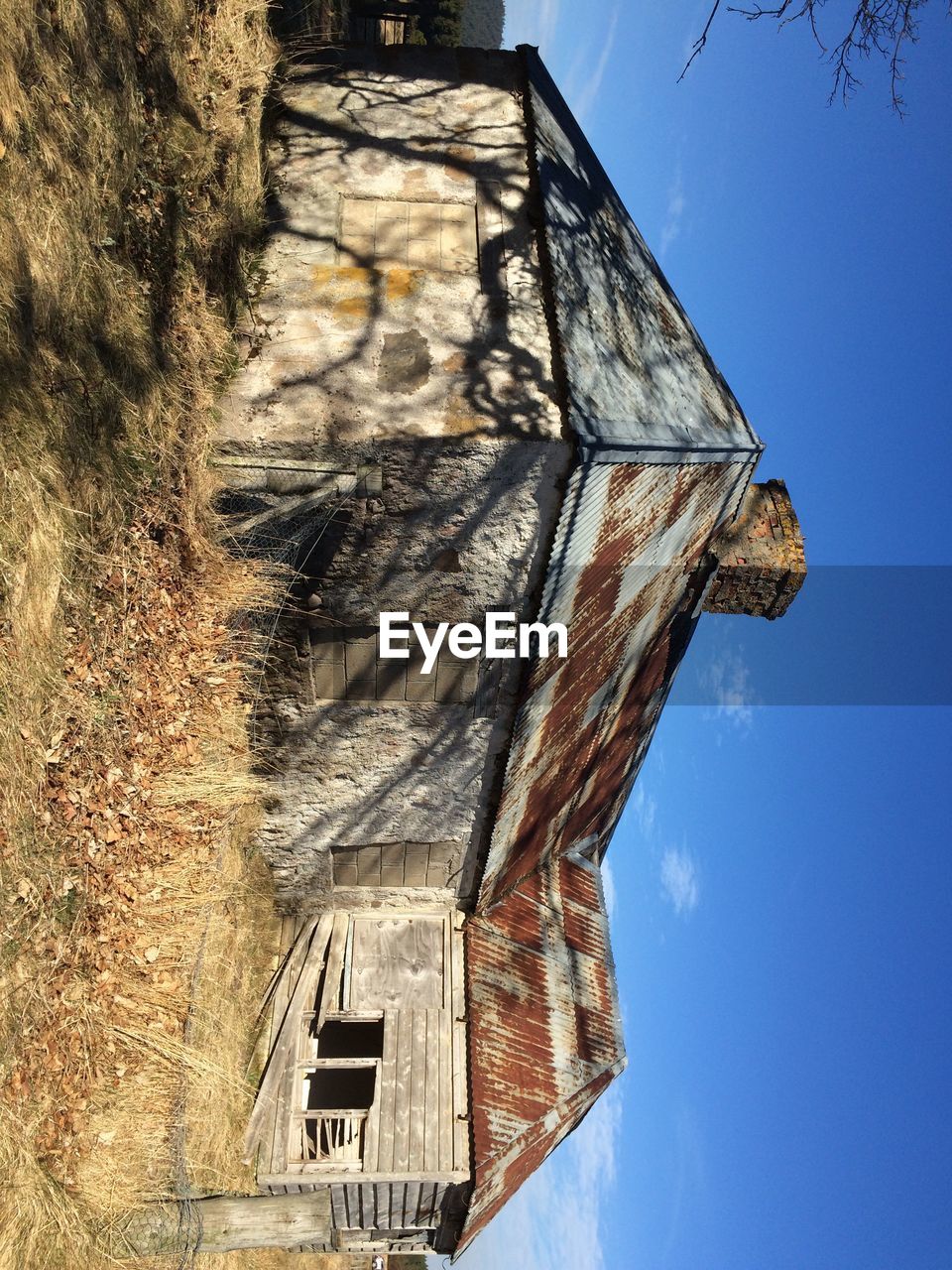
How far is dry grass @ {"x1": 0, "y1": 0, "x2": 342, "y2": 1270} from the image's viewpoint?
4.25 metres

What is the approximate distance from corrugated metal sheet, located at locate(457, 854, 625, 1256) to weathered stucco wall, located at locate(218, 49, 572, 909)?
193cm

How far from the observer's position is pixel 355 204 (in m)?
6.79

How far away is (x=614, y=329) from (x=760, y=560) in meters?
3.51

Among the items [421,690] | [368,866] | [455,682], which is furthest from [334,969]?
[455,682]

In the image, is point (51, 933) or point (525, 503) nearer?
point (51, 933)

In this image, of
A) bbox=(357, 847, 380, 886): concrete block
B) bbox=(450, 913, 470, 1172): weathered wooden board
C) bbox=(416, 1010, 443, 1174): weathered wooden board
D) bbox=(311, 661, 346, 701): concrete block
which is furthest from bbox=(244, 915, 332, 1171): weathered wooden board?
bbox=(311, 661, 346, 701): concrete block

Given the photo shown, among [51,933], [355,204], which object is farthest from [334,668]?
[355,204]

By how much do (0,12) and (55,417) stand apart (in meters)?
1.89

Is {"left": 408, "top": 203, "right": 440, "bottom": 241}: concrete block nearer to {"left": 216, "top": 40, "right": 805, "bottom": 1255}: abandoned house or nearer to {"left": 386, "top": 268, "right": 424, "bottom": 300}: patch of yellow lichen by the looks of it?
{"left": 216, "top": 40, "right": 805, "bottom": 1255}: abandoned house

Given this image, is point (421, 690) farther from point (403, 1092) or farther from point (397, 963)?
point (403, 1092)

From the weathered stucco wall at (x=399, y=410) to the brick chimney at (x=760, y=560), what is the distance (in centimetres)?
360

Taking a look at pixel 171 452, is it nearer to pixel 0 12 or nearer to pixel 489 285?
pixel 0 12

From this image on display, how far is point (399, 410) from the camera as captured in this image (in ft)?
19.2

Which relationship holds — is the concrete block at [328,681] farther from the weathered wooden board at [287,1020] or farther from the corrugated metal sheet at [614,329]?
the weathered wooden board at [287,1020]
